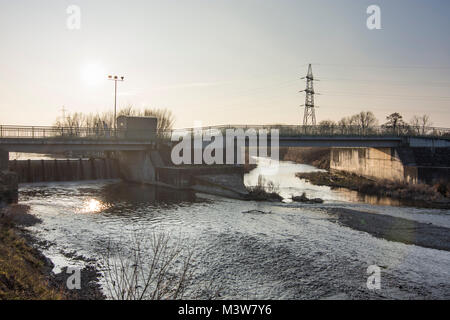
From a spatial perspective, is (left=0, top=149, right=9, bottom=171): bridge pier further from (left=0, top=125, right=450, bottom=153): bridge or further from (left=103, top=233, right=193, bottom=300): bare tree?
(left=103, top=233, right=193, bottom=300): bare tree

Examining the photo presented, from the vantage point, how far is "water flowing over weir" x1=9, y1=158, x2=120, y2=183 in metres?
45.1

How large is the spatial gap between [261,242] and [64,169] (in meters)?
37.9

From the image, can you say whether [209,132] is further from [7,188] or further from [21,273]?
[21,273]

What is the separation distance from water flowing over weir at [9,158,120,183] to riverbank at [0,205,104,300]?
96.1ft

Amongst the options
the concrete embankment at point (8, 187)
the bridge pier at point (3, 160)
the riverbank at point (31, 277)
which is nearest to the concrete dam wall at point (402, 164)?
the riverbank at point (31, 277)

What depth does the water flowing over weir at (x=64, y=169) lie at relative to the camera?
4512 cm

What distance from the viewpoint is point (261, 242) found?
65.9ft

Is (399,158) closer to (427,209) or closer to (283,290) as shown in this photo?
(427,209)

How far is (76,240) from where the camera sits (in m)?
20.1

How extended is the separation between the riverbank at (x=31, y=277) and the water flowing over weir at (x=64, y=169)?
96.1 ft

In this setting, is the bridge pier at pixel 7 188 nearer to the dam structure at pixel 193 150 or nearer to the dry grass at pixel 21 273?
the dam structure at pixel 193 150
